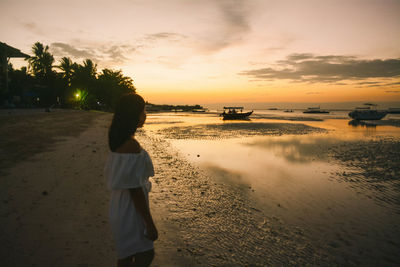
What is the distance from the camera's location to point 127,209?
6.60 ft

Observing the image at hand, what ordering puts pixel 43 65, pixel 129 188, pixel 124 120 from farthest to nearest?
pixel 43 65
pixel 124 120
pixel 129 188

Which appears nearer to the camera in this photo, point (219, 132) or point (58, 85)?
point (219, 132)

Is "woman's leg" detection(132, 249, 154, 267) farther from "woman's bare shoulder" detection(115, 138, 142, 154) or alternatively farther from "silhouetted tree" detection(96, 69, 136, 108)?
"silhouetted tree" detection(96, 69, 136, 108)

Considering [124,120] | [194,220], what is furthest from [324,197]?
[124,120]

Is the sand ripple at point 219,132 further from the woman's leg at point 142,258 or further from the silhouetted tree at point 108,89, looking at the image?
the silhouetted tree at point 108,89

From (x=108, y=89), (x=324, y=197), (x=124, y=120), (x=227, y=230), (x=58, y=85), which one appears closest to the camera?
(x=124, y=120)

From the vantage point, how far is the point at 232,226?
5.20 metres

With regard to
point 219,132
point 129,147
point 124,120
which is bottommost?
point 219,132

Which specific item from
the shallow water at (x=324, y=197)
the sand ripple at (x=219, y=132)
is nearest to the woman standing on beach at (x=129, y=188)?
the shallow water at (x=324, y=197)

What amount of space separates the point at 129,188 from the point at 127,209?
0.23m

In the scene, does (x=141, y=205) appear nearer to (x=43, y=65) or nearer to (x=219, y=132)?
(x=219, y=132)

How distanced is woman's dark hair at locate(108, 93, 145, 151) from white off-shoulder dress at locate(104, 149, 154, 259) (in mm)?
139

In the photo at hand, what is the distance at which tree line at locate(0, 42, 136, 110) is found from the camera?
38438 mm

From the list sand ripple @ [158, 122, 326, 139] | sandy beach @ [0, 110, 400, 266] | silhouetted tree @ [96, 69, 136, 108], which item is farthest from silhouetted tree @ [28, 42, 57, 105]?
sandy beach @ [0, 110, 400, 266]
